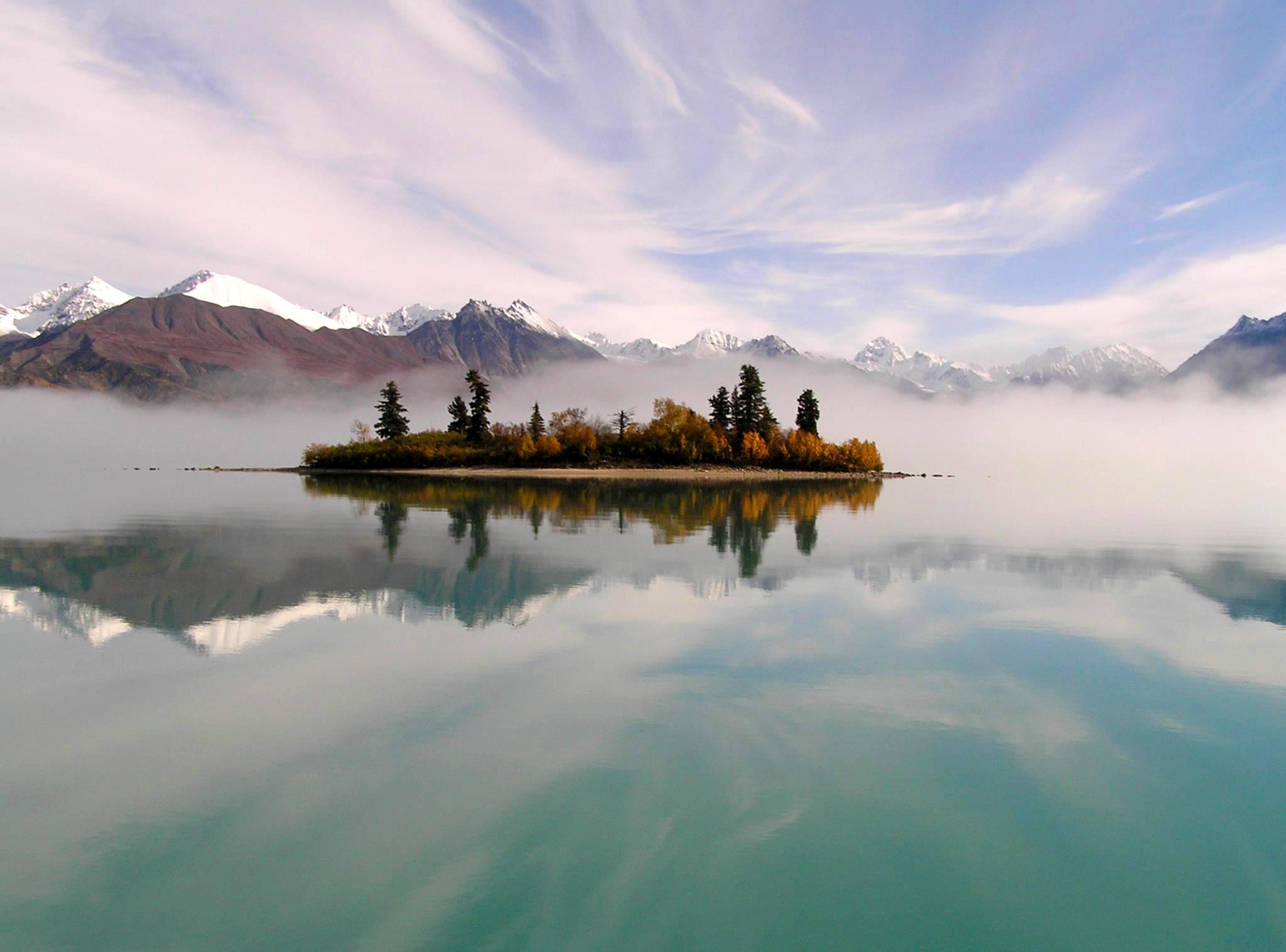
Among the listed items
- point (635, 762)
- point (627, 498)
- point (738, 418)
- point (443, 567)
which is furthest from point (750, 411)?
point (635, 762)

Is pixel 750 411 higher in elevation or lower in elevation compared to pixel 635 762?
higher

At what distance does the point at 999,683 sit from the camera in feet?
54.1

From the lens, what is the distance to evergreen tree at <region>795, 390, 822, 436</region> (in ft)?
567

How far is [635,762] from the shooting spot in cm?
1235

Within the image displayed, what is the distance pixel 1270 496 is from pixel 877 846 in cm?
10799

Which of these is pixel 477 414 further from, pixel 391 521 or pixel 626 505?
pixel 391 521

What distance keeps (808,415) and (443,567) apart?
15112 centimetres

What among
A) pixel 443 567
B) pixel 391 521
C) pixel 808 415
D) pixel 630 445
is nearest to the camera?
pixel 443 567

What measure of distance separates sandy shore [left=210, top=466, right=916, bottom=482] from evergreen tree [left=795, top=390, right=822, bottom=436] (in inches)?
488

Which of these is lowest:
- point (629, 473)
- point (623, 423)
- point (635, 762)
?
point (629, 473)

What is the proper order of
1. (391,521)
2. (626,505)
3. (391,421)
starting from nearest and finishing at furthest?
1. (391,521)
2. (626,505)
3. (391,421)

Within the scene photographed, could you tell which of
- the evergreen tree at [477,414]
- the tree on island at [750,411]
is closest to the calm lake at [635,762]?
the tree on island at [750,411]

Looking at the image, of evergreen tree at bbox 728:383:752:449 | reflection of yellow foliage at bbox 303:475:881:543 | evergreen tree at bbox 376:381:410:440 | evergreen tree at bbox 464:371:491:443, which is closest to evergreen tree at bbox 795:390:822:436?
evergreen tree at bbox 728:383:752:449

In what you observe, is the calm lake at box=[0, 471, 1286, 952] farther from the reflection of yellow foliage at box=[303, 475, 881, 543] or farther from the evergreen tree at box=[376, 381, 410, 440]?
the evergreen tree at box=[376, 381, 410, 440]
